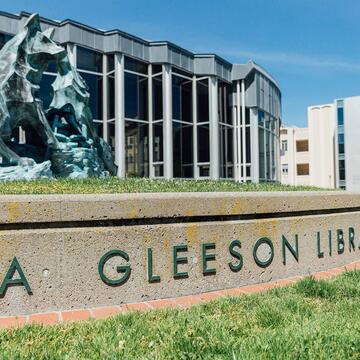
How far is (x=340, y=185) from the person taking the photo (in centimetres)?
5444

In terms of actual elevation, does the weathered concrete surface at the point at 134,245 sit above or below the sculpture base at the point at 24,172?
below

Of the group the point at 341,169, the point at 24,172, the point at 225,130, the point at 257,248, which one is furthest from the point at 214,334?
the point at 341,169

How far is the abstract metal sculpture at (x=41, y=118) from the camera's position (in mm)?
9273

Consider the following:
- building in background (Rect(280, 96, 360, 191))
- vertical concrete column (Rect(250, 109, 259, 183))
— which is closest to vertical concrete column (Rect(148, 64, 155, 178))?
vertical concrete column (Rect(250, 109, 259, 183))

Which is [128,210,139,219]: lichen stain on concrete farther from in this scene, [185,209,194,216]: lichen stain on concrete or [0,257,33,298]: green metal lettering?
[0,257,33,298]: green metal lettering

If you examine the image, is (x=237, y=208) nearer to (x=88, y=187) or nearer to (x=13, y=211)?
(x=88, y=187)

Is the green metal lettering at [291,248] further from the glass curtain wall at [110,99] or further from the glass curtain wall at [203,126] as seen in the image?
the glass curtain wall at [203,126]

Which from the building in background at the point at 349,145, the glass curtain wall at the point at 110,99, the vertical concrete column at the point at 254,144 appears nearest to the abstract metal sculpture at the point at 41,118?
the glass curtain wall at the point at 110,99

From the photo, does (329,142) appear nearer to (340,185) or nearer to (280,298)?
(340,185)

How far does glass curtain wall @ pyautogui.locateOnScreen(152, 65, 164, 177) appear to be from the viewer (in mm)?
26891

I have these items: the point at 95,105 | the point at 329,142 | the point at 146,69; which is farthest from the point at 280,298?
the point at 329,142

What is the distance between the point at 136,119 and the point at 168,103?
232 centimetres

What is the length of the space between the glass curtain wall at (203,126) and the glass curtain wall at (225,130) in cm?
124

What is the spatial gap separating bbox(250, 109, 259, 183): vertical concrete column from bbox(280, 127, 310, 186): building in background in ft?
106
